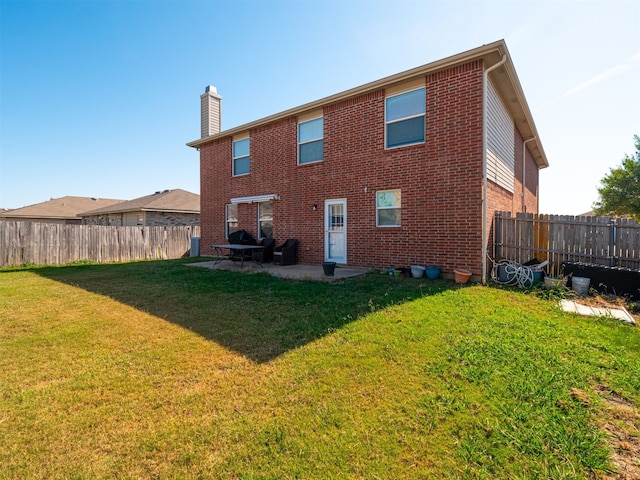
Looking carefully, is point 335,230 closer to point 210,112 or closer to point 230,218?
A: point 230,218

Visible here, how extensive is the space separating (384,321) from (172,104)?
1407cm

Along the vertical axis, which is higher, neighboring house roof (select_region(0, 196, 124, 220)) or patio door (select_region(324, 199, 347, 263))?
neighboring house roof (select_region(0, 196, 124, 220))

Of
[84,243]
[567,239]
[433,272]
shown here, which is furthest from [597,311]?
[84,243]

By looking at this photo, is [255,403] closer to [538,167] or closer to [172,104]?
[172,104]

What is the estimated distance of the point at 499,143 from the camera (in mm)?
8844

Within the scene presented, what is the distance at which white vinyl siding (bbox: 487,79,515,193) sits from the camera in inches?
311

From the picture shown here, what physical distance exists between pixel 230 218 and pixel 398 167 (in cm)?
794

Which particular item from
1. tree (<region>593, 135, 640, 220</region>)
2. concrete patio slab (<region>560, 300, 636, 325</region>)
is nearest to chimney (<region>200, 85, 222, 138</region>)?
concrete patio slab (<region>560, 300, 636, 325</region>)

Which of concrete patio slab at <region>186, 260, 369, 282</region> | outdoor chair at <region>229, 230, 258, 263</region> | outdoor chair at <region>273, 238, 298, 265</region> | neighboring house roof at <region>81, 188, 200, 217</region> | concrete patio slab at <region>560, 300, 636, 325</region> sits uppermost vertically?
neighboring house roof at <region>81, 188, 200, 217</region>

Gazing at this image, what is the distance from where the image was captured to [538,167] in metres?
18.3

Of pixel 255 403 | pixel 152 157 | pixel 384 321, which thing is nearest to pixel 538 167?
pixel 384 321

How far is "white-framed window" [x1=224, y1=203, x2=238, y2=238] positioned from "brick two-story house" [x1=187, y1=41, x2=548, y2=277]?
1.73ft

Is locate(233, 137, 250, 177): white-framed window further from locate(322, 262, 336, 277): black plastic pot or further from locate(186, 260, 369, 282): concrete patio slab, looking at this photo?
locate(322, 262, 336, 277): black plastic pot

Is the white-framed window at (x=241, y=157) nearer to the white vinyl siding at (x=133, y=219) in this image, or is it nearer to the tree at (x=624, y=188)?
the white vinyl siding at (x=133, y=219)
